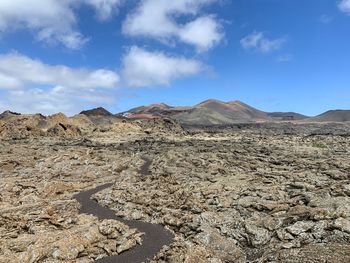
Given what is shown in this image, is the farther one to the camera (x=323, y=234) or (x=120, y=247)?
(x=120, y=247)

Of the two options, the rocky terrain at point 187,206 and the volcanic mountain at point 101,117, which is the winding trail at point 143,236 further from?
the volcanic mountain at point 101,117

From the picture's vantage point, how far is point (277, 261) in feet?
76.3

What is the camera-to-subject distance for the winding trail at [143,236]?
26922mm

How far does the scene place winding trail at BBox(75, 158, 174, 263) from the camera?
88.3 ft

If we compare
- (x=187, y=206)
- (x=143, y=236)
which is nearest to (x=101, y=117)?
(x=187, y=206)

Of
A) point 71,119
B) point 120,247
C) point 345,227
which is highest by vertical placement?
point 71,119

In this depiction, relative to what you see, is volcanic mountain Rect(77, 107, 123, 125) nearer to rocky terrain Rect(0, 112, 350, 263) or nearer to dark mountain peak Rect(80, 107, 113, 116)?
dark mountain peak Rect(80, 107, 113, 116)

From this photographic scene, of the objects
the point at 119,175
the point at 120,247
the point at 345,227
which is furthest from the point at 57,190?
the point at 345,227

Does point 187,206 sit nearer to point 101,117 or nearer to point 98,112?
point 101,117

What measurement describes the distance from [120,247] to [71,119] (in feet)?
344

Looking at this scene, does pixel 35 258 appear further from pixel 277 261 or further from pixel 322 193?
pixel 322 193

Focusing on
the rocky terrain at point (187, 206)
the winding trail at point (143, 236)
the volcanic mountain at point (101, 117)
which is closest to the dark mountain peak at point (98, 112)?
the volcanic mountain at point (101, 117)

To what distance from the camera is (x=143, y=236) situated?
30828 millimetres

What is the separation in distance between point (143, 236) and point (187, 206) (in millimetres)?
6723
